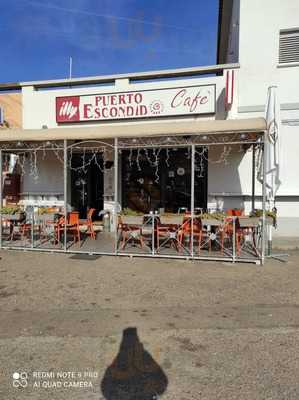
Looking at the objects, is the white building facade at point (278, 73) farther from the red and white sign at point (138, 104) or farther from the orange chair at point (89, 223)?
the orange chair at point (89, 223)

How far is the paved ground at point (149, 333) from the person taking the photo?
121 inches

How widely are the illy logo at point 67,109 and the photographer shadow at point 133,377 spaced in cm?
880

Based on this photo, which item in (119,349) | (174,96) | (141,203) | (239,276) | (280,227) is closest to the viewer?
(119,349)

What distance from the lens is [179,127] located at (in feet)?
25.6

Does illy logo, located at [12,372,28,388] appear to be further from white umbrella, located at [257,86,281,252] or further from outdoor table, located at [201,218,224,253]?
white umbrella, located at [257,86,281,252]

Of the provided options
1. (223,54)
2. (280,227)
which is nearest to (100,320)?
(280,227)

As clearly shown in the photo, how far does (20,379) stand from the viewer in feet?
10.4

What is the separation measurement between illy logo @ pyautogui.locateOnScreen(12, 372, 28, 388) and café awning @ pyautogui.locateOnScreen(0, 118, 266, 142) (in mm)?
5563

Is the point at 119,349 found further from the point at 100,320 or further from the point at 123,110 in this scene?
the point at 123,110

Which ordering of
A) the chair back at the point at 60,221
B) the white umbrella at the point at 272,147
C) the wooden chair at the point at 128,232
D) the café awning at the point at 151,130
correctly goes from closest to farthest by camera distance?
the café awning at the point at 151,130, the white umbrella at the point at 272,147, the wooden chair at the point at 128,232, the chair back at the point at 60,221

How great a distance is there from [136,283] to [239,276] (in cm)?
184

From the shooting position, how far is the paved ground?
10.1 ft

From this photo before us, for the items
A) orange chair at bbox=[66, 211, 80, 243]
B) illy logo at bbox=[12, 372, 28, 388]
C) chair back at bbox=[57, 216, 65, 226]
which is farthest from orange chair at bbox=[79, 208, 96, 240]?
illy logo at bbox=[12, 372, 28, 388]

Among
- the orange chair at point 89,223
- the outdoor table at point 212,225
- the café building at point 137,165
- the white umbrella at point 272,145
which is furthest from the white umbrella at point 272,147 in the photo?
the orange chair at point 89,223
